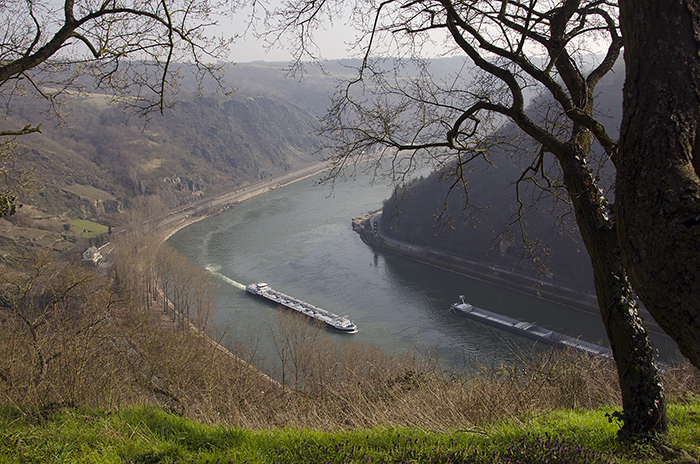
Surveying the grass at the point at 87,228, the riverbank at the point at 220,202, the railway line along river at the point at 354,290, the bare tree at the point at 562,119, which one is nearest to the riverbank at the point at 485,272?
the railway line along river at the point at 354,290

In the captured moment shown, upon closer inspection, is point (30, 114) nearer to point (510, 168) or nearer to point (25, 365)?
point (510, 168)

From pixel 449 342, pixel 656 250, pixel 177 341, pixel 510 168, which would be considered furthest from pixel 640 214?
pixel 510 168

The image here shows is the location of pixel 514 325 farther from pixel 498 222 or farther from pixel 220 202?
pixel 220 202

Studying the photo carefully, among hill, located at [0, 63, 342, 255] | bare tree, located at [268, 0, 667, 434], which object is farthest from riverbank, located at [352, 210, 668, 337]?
bare tree, located at [268, 0, 667, 434]

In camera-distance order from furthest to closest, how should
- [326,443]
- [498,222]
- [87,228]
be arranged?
[87,228] < [498,222] < [326,443]

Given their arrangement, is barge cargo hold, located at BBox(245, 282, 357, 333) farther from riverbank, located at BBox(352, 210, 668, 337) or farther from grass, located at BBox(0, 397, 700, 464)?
grass, located at BBox(0, 397, 700, 464)

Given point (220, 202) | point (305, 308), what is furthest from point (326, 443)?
point (220, 202)

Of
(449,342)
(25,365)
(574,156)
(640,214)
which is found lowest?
(449,342)

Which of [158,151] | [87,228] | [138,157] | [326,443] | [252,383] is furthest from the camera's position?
[158,151]
